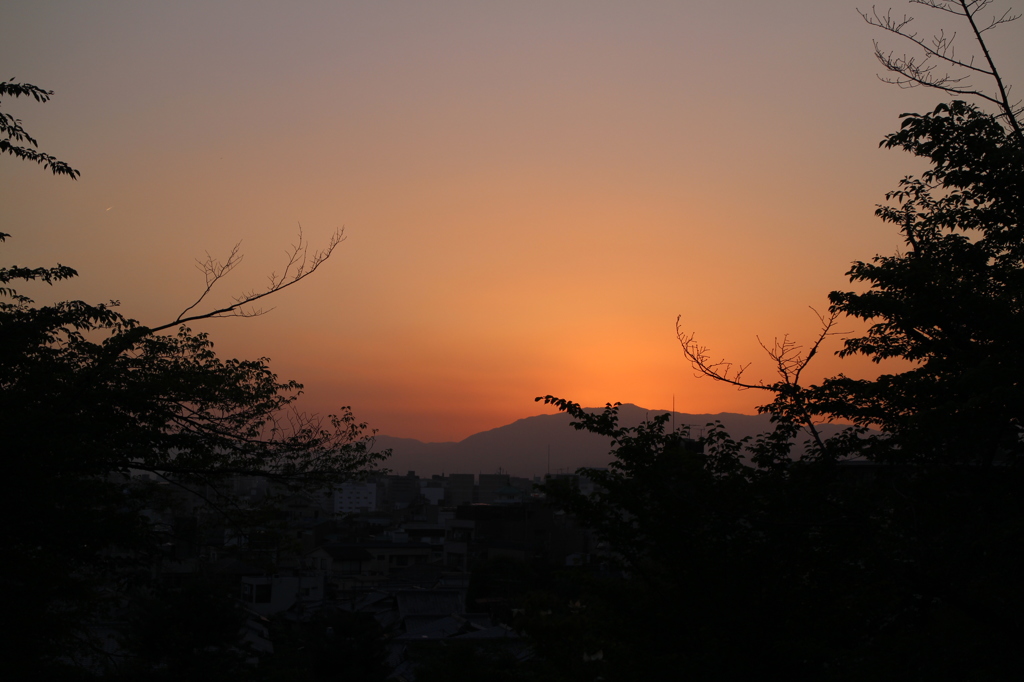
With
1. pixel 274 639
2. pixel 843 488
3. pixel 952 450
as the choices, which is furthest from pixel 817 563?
pixel 274 639

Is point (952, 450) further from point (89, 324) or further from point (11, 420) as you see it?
point (89, 324)

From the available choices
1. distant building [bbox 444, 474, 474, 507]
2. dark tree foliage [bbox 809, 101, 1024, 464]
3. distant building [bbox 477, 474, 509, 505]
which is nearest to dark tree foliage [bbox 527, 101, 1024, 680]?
dark tree foliage [bbox 809, 101, 1024, 464]

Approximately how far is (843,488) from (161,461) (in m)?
7.66

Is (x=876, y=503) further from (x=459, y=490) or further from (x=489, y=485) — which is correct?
(x=489, y=485)

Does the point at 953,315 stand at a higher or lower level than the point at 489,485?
lower

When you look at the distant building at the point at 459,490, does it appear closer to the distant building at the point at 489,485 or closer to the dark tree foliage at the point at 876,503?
the distant building at the point at 489,485

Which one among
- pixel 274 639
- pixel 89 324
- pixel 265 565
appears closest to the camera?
pixel 89 324

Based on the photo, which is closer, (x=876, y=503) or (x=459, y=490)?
(x=876, y=503)

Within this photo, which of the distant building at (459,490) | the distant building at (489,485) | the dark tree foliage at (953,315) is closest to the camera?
the dark tree foliage at (953,315)

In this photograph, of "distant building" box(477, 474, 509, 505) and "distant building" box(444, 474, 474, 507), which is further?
"distant building" box(477, 474, 509, 505)

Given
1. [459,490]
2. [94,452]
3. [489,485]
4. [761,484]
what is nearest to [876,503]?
Result: [761,484]

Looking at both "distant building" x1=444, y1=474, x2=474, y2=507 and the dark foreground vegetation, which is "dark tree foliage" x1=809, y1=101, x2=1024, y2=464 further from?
"distant building" x1=444, y1=474, x2=474, y2=507

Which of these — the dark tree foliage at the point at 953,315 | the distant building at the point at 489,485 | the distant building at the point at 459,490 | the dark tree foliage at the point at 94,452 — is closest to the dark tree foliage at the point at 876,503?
the dark tree foliage at the point at 953,315

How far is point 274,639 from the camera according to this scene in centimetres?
2300
